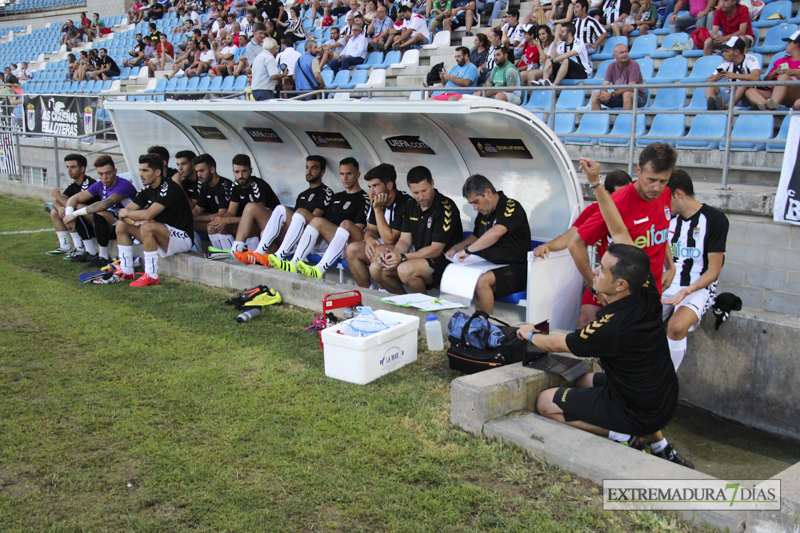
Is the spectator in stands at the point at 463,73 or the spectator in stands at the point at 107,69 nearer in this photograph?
the spectator in stands at the point at 463,73

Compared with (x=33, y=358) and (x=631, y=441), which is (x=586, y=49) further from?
(x=33, y=358)

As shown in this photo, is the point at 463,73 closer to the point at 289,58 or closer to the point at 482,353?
the point at 289,58

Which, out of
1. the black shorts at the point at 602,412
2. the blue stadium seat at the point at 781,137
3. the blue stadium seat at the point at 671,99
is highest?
the blue stadium seat at the point at 671,99

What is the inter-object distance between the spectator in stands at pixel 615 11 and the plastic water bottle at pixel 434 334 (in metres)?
7.21

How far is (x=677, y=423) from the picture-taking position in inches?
167

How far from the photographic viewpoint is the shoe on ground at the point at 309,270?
21.0 feet

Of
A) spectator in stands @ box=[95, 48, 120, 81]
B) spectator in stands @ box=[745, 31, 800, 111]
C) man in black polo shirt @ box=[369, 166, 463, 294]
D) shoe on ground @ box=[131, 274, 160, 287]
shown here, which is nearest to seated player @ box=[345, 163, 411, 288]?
man in black polo shirt @ box=[369, 166, 463, 294]

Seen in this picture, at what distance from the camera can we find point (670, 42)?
29.6 ft

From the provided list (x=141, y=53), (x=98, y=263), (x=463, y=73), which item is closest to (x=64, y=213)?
(x=98, y=263)

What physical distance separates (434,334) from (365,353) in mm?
789

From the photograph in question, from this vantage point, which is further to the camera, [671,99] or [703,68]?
[703,68]

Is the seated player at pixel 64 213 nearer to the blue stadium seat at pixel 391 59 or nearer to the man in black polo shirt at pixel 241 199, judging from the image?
the man in black polo shirt at pixel 241 199

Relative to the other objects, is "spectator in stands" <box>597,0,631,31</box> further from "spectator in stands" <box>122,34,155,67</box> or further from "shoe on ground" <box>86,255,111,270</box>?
"spectator in stands" <box>122,34,155,67</box>

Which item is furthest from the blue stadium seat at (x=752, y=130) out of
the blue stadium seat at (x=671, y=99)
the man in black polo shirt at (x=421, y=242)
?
the man in black polo shirt at (x=421, y=242)
